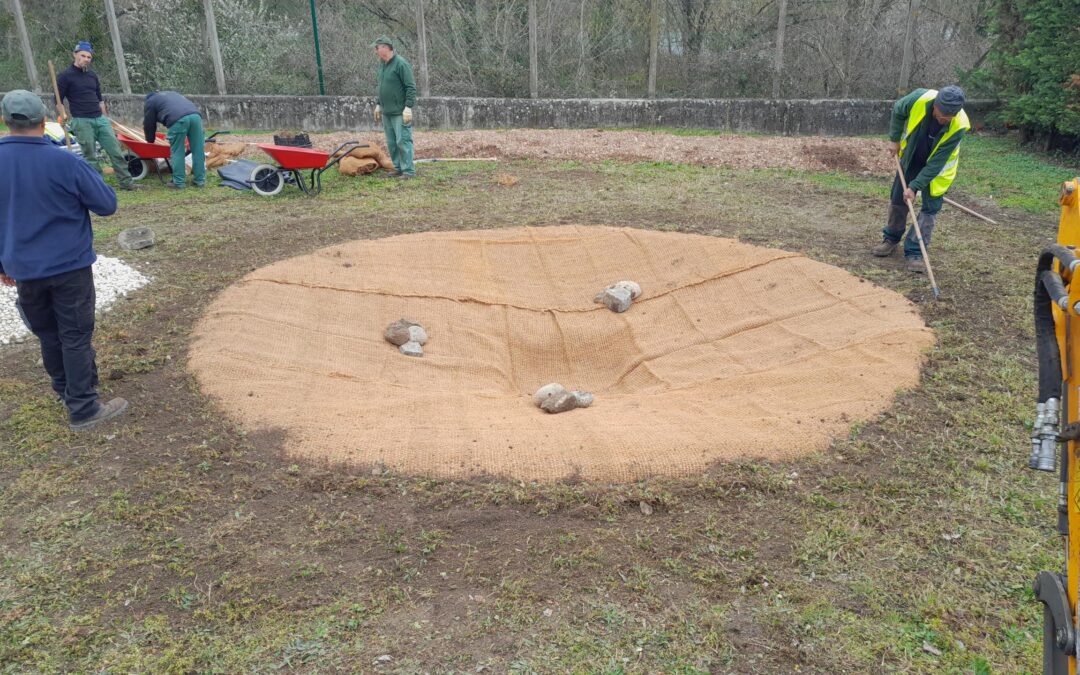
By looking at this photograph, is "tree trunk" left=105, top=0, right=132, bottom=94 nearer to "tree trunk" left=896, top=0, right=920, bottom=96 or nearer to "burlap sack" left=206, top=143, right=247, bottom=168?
"burlap sack" left=206, top=143, right=247, bottom=168

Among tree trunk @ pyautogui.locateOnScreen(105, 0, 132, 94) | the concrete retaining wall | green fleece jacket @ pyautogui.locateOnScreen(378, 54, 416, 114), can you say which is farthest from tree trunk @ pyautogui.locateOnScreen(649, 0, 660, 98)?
tree trunk @ pyautogui.locateOnScreen(105, 0, 132, 94)

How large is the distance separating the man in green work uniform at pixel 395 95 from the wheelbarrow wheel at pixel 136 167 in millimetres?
3228

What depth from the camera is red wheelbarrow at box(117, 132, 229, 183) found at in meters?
10.2

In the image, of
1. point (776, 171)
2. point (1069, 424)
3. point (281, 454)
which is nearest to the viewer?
point (1069, 424)

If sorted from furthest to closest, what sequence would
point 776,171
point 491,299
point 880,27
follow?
1. point 880,27
2. point 776,171
3. point 491,299

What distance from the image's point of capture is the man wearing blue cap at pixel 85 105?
9.46 meters

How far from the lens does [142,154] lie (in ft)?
33.7

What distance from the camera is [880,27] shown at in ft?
44.9

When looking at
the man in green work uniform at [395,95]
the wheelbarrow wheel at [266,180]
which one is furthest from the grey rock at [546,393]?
the wheelbarrow wheel at [266,180]

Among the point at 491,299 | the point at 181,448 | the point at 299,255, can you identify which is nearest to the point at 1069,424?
the point at 181,448

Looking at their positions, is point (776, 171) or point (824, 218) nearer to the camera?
point (824, 218)

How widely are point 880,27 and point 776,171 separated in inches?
185

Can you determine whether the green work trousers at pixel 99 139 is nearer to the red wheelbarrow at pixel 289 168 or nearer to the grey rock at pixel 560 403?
the red wheelbarrow at pixel 289 168

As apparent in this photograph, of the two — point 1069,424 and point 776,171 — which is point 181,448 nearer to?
point 1069,424
